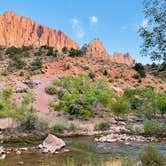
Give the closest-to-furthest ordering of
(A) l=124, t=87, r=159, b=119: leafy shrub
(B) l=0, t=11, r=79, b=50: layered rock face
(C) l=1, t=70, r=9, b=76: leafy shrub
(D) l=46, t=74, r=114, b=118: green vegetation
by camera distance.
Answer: (D) l=46, t=74, r=114, b=118: green vegetation
(A) l=124, t=87, r=159, b=119: leafy shrub
(C) l=1, t=70, r=9, b=76: leafy shrub
(B) l=0, t=11, r=79, b=50: layered rock face

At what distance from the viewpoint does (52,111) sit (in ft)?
180

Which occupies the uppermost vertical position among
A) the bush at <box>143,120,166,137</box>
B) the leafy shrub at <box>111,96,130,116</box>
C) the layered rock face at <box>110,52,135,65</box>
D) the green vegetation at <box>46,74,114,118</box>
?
the layered rock face at <box>110,52,135,65</box>

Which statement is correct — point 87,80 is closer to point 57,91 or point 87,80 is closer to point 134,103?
point 57,91

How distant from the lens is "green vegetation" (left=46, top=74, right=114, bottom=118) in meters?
53.4

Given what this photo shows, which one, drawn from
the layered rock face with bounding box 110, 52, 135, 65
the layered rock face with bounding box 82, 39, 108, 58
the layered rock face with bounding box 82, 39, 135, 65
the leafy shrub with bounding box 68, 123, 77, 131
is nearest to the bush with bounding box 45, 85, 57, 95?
the leafy shrub with bounding box 68, 123, 77, 131

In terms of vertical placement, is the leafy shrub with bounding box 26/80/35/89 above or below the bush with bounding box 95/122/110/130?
above

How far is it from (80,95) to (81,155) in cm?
3069

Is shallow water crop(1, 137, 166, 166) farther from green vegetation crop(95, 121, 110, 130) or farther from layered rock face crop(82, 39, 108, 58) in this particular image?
layered rock face crop(82, 39, 108, 58)

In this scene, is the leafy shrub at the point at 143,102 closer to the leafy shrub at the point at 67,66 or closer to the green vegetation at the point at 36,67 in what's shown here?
the leafy shrub at the point at 67,66

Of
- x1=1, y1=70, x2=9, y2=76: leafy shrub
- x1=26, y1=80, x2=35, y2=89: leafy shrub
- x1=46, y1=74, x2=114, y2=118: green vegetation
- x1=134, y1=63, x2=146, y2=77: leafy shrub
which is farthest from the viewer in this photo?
x1=134, y1=63, x2=146, y2=77: leafy shrub

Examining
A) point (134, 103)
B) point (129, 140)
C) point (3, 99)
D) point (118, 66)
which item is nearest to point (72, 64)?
point (118, 66)

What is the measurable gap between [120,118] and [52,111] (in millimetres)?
10719

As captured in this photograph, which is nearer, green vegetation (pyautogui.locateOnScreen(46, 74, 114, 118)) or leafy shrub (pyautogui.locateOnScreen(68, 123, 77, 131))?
leafy shrub (pyautogui.locateOnScreen(68, 123, 77, 131))

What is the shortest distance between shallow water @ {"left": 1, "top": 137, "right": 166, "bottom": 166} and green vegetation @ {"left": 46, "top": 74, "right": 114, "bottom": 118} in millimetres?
17791
